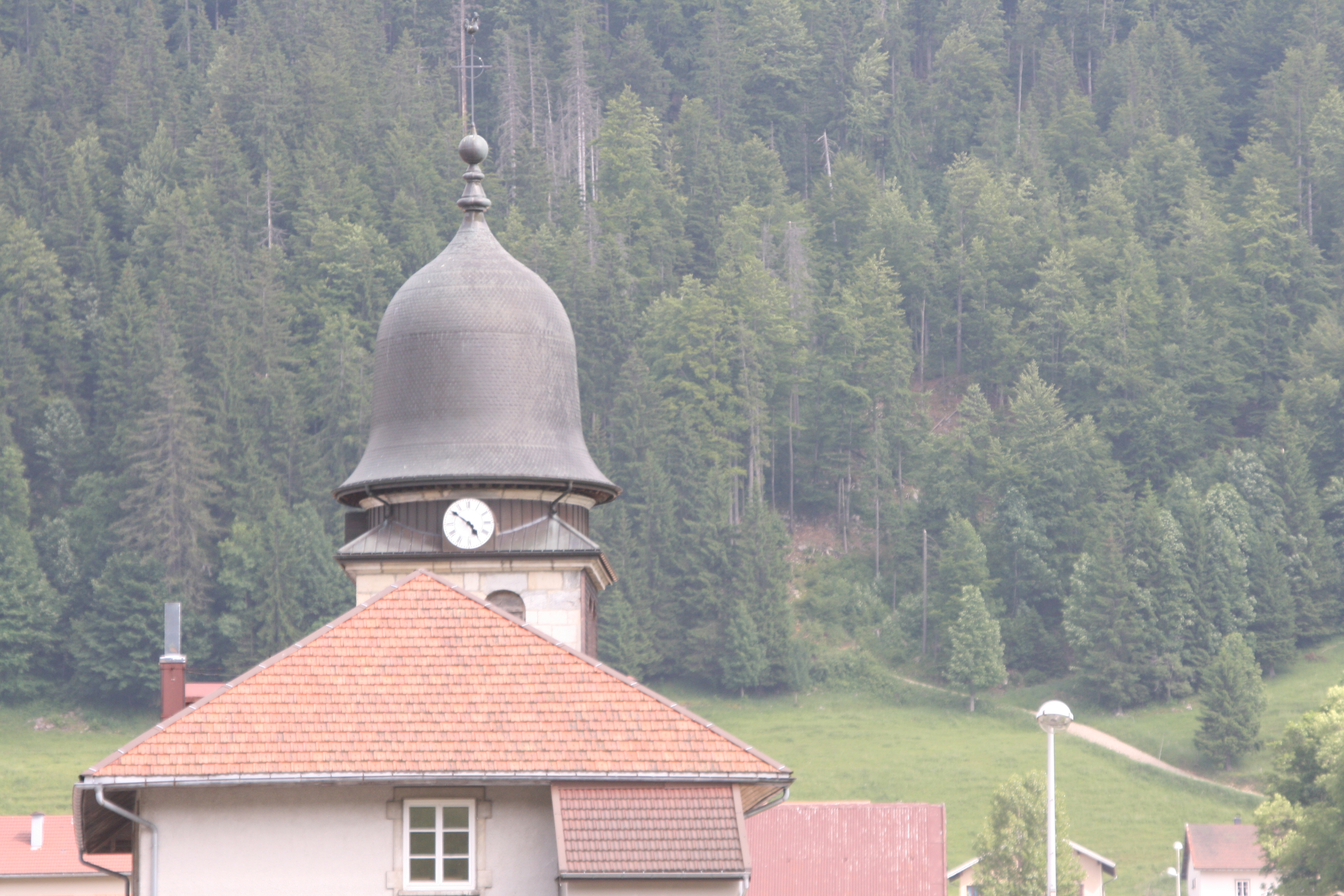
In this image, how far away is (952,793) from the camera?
8450 cm

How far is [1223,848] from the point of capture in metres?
78.0

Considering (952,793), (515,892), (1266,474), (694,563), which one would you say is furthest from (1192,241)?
(515,892)

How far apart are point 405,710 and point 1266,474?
108720mm

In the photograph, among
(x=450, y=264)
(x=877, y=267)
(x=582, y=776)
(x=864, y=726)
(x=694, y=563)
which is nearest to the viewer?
(x=582, y=776)

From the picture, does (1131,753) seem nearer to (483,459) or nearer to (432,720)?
(483,459)

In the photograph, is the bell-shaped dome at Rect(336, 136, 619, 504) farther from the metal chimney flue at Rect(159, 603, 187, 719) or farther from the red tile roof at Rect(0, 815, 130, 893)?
the red tile roof at Rect(0, 815, 130, 893)

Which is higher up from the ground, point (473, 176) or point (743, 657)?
point (473, 176)

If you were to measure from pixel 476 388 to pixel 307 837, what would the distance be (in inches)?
376

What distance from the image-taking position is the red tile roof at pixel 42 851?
5275cm

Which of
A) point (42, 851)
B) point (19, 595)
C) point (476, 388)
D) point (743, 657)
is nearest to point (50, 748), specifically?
point (19, 595)

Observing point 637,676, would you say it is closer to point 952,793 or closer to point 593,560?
point 952,793

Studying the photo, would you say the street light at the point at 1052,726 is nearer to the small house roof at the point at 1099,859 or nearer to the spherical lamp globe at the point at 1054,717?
the spherical lamp globe at the point at 1054,717

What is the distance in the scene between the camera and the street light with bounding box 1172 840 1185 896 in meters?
66.8

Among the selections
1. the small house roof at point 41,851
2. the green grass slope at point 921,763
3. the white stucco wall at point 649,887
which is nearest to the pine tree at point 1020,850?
the green grass slope at point 921,763
